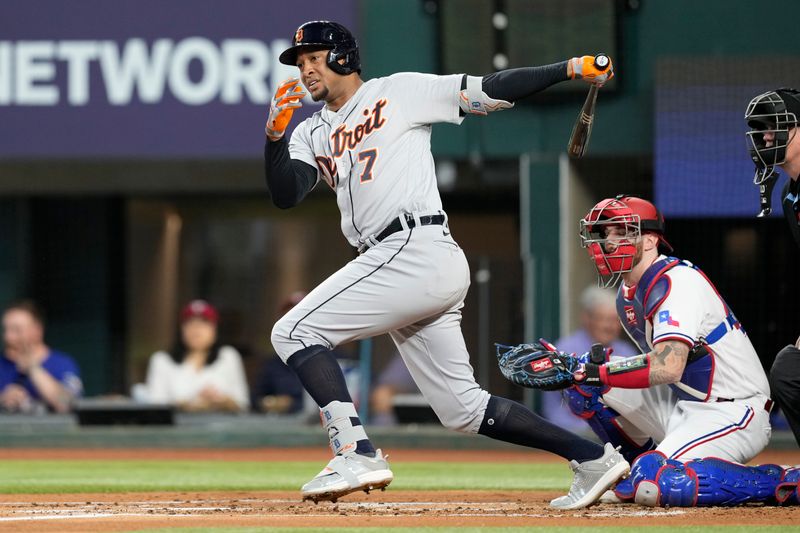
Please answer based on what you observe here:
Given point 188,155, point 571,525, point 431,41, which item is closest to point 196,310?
point 188,155

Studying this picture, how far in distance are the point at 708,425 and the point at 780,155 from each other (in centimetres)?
104

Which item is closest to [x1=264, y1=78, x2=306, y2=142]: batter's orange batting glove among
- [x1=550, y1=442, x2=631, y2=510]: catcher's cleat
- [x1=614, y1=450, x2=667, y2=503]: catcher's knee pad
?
[x1=550, y1=442, x2=631, y2=510]: catcher's cleat

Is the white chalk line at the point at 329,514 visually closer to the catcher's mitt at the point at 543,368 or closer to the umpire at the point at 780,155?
the catcher's mitt at the point at 543,368

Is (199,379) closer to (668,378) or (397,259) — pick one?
(397,259)

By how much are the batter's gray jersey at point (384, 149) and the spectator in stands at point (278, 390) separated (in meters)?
5.61

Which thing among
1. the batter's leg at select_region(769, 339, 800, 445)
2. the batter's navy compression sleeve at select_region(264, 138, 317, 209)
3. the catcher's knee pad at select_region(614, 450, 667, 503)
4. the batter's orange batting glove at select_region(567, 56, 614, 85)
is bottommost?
the catcher's knee pad at select_region(614, 450, 667, 503)

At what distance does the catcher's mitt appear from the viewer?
4.87 metres

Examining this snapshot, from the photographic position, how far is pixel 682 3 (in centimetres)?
1103

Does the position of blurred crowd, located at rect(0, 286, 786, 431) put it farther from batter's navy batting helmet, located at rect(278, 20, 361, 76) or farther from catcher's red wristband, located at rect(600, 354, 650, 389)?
catcher's red wristband, located at rect(600, 354, 650, 389)

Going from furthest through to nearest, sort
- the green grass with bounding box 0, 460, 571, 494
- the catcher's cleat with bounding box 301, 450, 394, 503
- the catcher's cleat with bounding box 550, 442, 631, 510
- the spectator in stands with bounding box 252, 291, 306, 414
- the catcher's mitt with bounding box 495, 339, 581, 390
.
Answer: the spectator in stands with bounding box 252, 291, 306, 414, the green grass with bounding box 0, 460, 571, 494, the catcher's cleat with bounding box 550, 442, 631, 510, the catcher's mitt with bounding box 495, 339, 581, 390, the catcher's cleat with bounding box 301, 450, 394, 503

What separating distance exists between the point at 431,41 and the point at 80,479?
17.0 feet

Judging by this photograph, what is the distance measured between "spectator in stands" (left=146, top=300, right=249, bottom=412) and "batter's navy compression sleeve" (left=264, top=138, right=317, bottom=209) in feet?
17.6

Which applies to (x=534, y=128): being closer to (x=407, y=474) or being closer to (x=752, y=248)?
(x=752, y=248)

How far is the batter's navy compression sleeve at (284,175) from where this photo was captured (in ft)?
16.6
